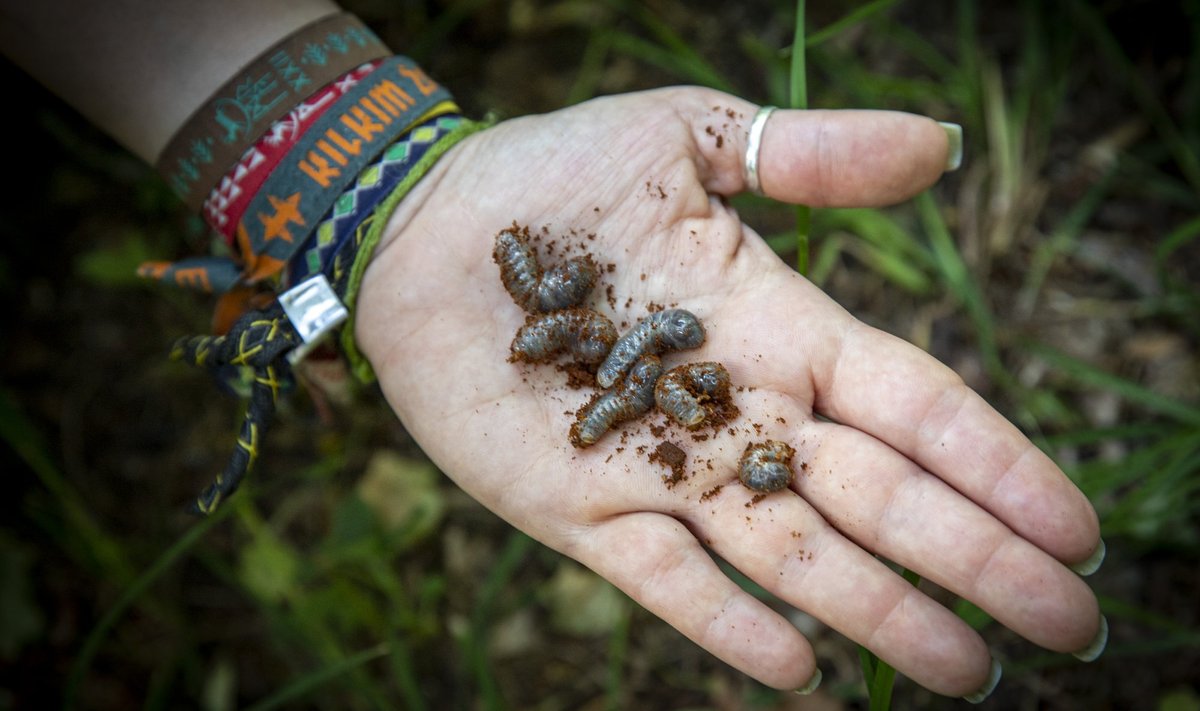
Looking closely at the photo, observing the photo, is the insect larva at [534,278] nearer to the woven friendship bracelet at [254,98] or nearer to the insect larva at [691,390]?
the insect larva at [691,390]

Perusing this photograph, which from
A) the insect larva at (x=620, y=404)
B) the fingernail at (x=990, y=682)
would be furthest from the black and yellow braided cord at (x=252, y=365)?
the fingernail at (x=990, y=682)

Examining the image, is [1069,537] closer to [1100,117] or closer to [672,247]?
[672,247]

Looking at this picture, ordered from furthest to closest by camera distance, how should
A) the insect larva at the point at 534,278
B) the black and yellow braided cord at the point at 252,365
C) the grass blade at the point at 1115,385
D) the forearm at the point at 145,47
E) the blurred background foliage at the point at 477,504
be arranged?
the blurred background foliage at the point at 477,504 → the grass blade at the point at 1115,385 → the forearm at the point at 145,47 → the insect larva at the point at 534,278 → the black and yellow braided cord at the point at 252,365

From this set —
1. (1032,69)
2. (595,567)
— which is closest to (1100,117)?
(1032,69)

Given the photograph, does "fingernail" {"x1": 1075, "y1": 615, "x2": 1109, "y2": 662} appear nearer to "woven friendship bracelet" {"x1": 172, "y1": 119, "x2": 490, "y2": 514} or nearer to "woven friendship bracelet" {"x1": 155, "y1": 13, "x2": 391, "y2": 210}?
"woven friendship bracelet" {"x1": 172, "y1": 119, "x2": 490, "y2": 514}

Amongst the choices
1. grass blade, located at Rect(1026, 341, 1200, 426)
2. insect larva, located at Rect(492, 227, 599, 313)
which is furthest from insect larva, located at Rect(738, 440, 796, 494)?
grass blade, located at Rect(1026, 341, 1200, 426)

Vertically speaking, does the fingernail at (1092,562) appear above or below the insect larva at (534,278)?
below
